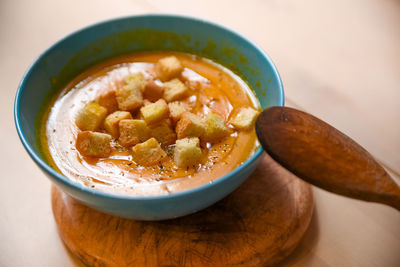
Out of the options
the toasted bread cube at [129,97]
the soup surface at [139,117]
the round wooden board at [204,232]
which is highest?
the toasted bread cube at [129,97]

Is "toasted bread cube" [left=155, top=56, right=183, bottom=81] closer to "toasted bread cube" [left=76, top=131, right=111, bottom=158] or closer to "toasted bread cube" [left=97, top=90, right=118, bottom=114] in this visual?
"toasted bread cube" [left=97, top=90, right=118, bottom=114]

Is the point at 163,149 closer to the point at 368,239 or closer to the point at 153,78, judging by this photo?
the point at 153,78

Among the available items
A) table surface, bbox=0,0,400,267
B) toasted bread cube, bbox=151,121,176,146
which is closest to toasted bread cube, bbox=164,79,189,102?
toasted bread cube, bbox=151,121,176,146

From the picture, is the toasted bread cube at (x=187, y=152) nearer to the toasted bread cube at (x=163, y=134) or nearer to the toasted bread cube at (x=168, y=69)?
the toasted bread cube at (x=163, y=134)

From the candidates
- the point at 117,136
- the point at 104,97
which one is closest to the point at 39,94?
the point at 104,97

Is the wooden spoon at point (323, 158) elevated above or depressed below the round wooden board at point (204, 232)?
above

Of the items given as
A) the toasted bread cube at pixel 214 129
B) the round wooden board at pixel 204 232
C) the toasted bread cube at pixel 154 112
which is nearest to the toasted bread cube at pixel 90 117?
the toasted bread cube at pixel 154 112
